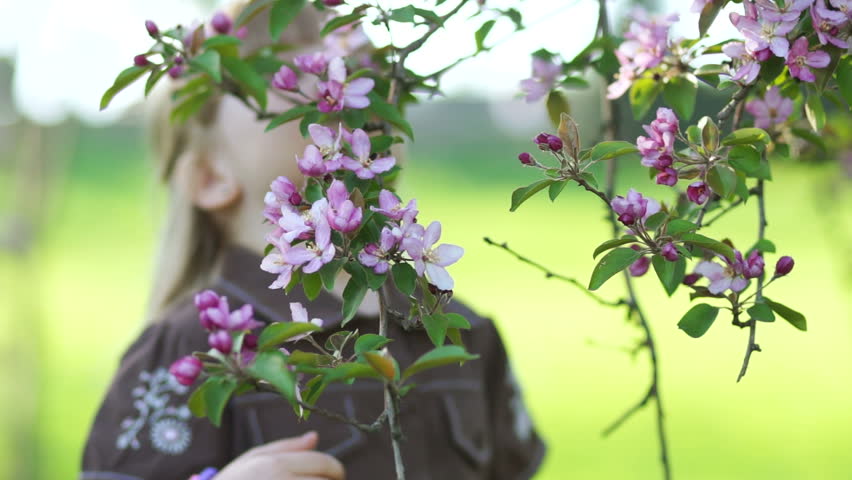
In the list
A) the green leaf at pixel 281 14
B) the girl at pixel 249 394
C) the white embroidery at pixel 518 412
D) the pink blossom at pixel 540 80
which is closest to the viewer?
the green leaf at pixel 281 14

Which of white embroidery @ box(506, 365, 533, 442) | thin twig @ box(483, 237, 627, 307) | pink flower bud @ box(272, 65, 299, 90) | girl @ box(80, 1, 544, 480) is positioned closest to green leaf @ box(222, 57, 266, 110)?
pink flower bud @ box(272, 65, 299, 90)

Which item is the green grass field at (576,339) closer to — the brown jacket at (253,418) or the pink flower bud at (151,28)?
the brown jacket at (253,418)

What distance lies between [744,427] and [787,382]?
94 centimetres

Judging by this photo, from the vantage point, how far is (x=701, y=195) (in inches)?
28.6

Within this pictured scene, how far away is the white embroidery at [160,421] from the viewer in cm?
116

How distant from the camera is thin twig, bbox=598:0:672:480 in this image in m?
0.95

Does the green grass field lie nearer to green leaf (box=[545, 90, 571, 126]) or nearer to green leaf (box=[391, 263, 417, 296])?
green leaf (box=[545, 90, 571, 126])

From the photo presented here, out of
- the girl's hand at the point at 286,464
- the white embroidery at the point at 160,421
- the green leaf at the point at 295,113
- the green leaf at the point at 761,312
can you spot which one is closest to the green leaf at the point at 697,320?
the green leaf at the point at 761,312

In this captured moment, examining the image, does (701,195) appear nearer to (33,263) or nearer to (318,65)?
(318,65)

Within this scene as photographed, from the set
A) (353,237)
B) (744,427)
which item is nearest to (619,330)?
(744,427)

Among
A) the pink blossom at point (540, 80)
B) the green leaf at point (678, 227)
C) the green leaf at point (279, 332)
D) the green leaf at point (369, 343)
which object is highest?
the green leaf at point (279, 332)

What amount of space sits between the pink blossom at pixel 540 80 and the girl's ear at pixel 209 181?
509 mm

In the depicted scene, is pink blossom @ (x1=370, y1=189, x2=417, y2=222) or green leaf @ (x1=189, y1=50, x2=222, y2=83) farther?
green leaf @ (x1=189, y1=50, x2=222, y2=83)

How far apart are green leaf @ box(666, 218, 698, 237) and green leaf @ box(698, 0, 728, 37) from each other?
0.19 metres
